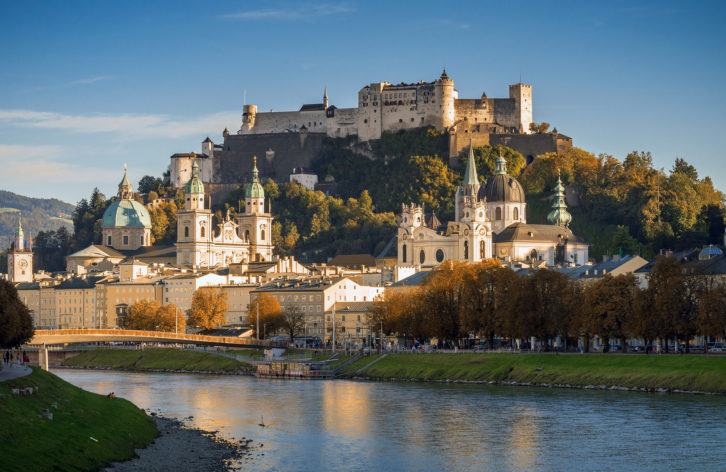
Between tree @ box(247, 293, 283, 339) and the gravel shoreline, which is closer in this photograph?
the gravel shoreline

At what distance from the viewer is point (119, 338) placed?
70188 millimetres

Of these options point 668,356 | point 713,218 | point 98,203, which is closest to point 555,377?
point 668,356

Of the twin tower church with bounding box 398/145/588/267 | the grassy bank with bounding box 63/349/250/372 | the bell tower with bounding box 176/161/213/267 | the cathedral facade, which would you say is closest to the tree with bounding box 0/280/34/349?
the grassy bank with bounding box 63/349/250/372

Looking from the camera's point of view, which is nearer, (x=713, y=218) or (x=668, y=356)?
(x=668, y=356)

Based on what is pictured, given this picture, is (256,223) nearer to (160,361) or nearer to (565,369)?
(160,361)

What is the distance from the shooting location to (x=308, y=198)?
14500 cm

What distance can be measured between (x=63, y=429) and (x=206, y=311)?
6636 centimetres

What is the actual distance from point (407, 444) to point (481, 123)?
107 metres

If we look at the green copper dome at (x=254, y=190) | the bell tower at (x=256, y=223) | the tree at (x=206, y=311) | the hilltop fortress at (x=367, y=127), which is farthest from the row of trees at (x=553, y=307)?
the hilltop fortress at (x=367, y=127)

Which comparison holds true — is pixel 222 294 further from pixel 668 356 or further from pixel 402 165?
pixel 668 356

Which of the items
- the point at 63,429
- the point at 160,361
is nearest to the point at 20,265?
the point at 160,361

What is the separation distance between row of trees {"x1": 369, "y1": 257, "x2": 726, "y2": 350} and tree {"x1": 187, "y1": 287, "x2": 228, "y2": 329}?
18.7 metres

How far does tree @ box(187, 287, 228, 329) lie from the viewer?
102 m

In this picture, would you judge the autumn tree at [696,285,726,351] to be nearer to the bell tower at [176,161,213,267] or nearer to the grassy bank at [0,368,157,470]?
the grassy bank at [0,368,157,470]
